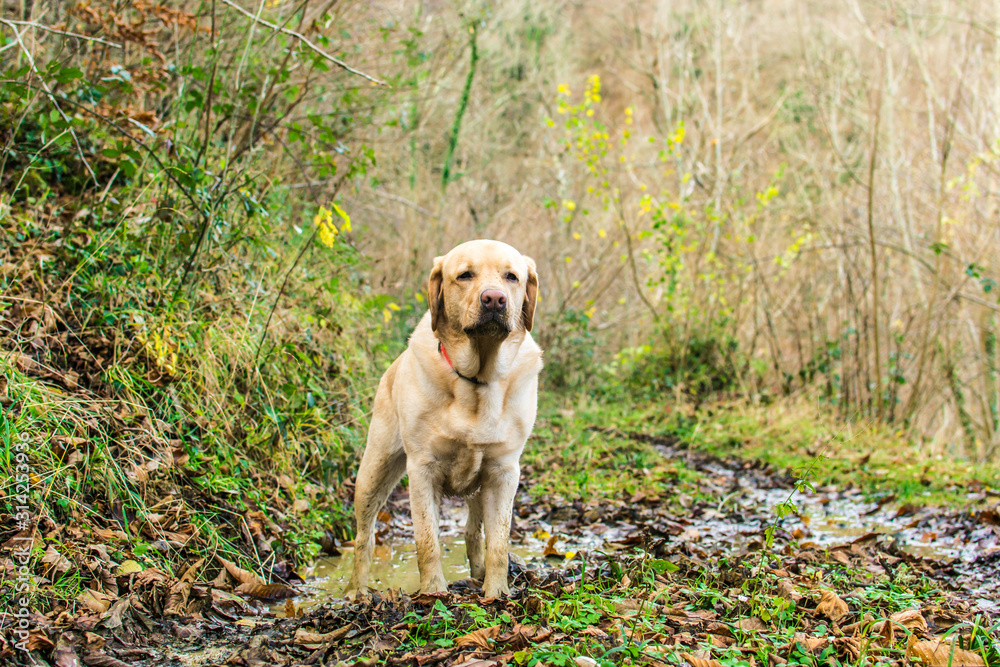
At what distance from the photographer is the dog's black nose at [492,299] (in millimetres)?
3275

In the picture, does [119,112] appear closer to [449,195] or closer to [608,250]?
[449,195]

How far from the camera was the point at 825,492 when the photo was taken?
633 centimetres

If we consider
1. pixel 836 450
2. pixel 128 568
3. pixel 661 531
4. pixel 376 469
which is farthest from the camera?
pixel 836 450

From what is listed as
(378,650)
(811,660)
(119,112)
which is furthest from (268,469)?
(811,660)

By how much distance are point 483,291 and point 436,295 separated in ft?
1.38

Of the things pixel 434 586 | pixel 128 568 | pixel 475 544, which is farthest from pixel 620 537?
pixel 128 568

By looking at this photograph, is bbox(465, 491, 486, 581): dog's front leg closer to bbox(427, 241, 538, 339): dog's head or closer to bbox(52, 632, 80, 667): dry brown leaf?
bbox(427, 241, 538, 339): dog's head

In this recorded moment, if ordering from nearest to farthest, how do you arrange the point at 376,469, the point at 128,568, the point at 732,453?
1. the point at 128,568
2. the point at 376,469
3. the point at 732,453

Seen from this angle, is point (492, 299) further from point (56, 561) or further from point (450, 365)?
point (56, 561)

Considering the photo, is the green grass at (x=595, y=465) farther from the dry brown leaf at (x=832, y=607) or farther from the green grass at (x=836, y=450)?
the dry brown leaf at (x=832, y=607)

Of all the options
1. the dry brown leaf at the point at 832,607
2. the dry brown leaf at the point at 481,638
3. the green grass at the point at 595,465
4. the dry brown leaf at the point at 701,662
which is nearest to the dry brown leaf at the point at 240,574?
the dry brown leaf at the point at 481,638

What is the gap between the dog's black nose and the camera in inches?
129

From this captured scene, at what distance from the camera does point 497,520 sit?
3.54 m

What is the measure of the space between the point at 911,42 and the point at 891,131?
1541mm
